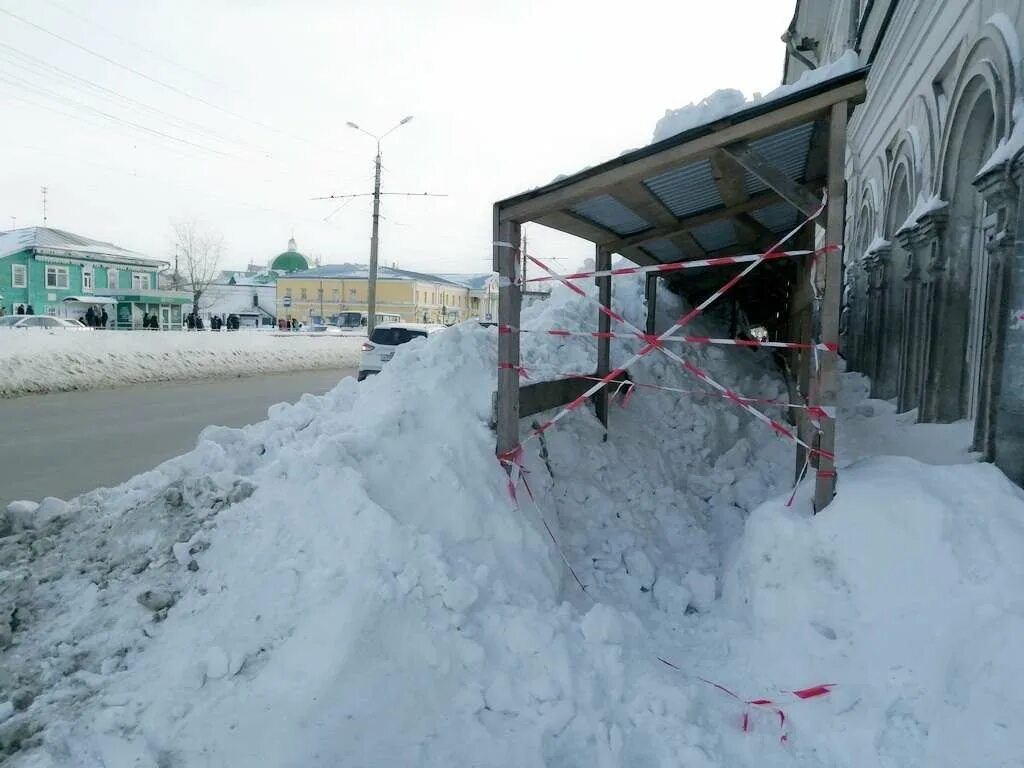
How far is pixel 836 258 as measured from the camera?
450 cm

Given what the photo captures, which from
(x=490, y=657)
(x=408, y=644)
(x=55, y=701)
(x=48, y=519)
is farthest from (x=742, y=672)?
(x=48, y=519)

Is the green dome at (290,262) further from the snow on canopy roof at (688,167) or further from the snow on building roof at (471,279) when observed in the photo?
the snow on canopy roof at (688,167)

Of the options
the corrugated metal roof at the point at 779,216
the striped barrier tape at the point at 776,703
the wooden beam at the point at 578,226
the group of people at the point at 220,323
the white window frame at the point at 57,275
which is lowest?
the striped barrier tape at the point at 776,703

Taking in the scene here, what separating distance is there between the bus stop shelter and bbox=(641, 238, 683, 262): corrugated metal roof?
125 mm

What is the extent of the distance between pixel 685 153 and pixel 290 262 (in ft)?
244

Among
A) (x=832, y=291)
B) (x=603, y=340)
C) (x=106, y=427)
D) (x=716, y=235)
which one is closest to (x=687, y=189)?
(x=832, y=291)

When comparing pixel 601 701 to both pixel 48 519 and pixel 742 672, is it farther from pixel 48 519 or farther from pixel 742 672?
pixel 48 519

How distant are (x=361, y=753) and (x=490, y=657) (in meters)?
0.82

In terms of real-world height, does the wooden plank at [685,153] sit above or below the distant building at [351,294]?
below

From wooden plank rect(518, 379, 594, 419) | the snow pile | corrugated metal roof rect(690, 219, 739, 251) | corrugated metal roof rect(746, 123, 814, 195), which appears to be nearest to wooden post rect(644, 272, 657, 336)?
corrugated metal roof rect(690, 219, 739, 251)

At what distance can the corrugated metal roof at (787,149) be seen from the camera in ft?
16.8

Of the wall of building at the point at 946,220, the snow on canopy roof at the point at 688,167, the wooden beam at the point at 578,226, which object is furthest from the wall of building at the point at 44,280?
the wall of building at the point at 946,220

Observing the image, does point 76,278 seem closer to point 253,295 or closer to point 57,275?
point 57,275

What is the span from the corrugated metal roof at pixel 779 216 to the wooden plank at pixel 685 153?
8.53 ft
